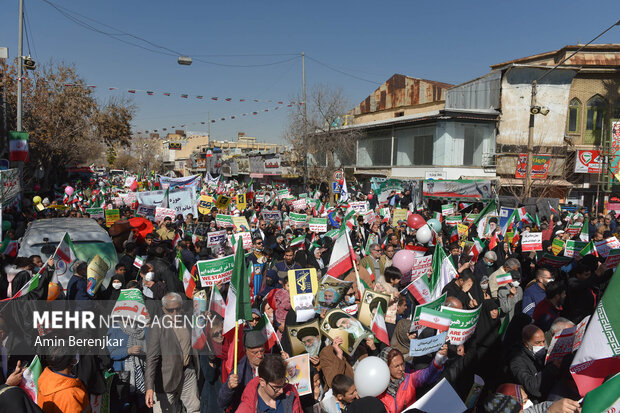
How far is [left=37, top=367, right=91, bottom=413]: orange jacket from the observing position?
145 inches

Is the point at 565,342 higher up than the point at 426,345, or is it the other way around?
the point at 565,342

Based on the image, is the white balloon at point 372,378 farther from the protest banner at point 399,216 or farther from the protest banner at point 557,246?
the protest banner at point 399,216

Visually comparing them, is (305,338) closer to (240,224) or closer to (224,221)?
(240,224)

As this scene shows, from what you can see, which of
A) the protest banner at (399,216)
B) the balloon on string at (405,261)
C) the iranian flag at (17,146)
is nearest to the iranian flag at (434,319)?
the balloon on string at (405,261)

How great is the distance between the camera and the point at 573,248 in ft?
29.7

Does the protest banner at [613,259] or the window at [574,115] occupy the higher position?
the window at [574,115]

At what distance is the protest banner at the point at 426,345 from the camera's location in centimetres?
435

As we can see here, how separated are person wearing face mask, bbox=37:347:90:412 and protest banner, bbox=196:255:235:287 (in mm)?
2556

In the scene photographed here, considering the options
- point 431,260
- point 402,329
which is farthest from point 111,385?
point 431,260

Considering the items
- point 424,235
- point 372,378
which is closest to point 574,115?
point 424,235

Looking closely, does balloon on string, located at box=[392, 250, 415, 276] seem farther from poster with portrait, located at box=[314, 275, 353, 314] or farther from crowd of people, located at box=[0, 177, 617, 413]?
poster with portrait, located at box=[314, 275, 353, 314]

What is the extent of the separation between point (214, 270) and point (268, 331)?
6.52 ft

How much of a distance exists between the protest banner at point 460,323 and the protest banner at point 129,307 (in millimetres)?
3613

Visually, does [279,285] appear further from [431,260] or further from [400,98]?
[400,98]
